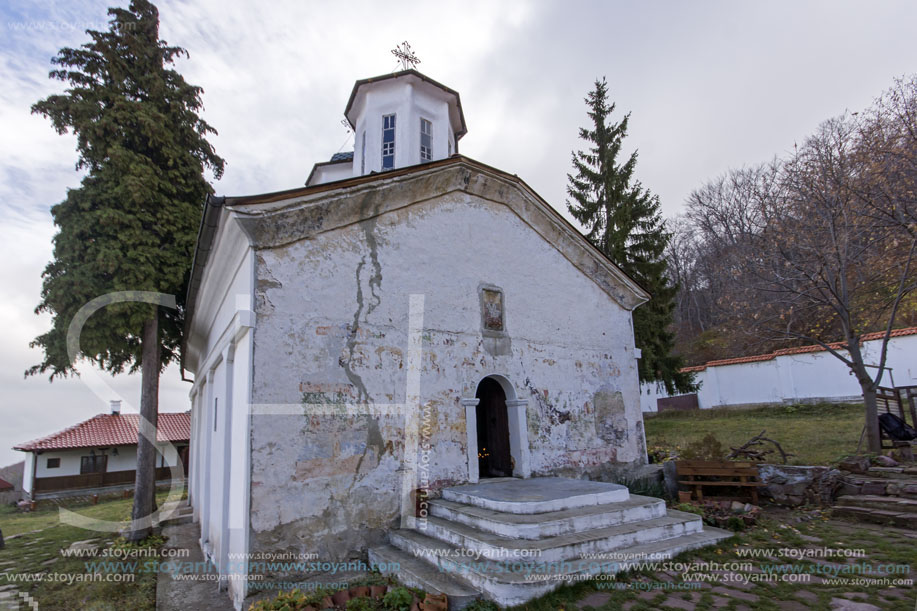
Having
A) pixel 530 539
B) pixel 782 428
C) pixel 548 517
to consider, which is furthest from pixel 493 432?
pixel 782 428

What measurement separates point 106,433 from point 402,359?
25259 mm

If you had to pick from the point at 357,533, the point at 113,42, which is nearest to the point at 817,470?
the point at 357,533

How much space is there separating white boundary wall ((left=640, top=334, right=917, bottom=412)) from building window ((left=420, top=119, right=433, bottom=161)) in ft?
47.2

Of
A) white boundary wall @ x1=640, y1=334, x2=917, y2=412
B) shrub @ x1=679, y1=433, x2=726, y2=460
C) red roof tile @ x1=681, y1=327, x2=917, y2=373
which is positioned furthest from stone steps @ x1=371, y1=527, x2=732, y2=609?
white boundary wall @ x1=640, y1=334, x2=917, y2=412

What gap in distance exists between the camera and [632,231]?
18.1 meters

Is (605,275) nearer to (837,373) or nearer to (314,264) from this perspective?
(314,264)

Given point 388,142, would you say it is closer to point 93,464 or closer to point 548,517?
point 548,517

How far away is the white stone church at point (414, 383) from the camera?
18.5ft

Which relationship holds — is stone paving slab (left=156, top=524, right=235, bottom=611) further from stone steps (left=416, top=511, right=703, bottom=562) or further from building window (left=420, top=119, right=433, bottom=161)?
building window (left=420, top=119, right=433, bottom=161)

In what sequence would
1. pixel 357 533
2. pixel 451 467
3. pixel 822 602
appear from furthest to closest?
1. pixel 451 467
2. pixel 357 533
3. pixel 822 602

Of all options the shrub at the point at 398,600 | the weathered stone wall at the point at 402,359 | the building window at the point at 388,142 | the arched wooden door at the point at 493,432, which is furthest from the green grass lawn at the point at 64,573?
the building window at the point at 388,142

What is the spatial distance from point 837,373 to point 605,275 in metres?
12.2

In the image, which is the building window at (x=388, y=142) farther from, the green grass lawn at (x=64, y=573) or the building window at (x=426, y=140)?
the green grass lawn at (x=64, y=573)

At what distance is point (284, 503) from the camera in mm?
5590
